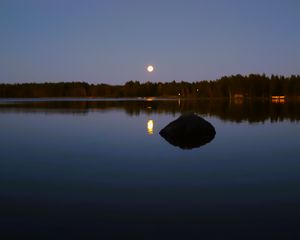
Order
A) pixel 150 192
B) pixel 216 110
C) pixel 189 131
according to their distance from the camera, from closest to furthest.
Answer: pixel 150 192 → pixel 189 131 → pixel 216 110

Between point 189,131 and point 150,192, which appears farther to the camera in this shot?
point 189,131

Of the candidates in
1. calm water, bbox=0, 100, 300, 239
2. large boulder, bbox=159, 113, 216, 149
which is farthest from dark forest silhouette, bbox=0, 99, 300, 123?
calm water, bbox=0, 100, 300, 239

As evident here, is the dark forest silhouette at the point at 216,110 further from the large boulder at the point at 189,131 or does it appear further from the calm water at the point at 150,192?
the calm water at the point at 150,192

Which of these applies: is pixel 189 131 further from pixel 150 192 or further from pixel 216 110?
pixel 216 110

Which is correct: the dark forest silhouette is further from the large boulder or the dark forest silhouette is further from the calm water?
the calm water

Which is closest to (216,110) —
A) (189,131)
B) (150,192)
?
(189,131)

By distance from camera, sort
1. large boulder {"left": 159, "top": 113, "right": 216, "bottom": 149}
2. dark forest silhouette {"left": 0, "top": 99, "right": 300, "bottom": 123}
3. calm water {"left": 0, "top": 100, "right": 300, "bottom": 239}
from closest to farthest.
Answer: calm water {"left": 0, "top": 100, "right": 300, "bottom": 239}, large boulder {"left": 159, "top": 113, "right": 216, "bottom": 149}, dark forest silhouette {"left": 0, "top": 99, "right": 300, "bottom": 123}

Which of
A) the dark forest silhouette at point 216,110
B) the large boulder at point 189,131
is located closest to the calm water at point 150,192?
the large boulder at point 189,131

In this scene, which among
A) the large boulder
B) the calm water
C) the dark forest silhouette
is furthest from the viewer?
the dark forest silhouette

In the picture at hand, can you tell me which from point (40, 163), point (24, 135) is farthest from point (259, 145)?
point (24, 135)

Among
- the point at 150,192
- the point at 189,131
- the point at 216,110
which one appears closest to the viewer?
the point at 150,192

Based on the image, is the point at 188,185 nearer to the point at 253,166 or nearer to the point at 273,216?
the point at 273,216

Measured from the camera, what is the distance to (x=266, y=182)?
12.8 meters

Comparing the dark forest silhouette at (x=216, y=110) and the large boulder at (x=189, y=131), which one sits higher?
the large boulder at (x=189, y=131)
